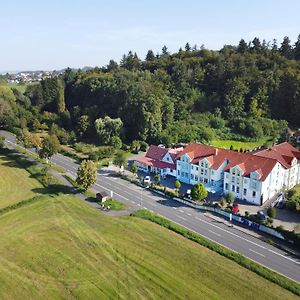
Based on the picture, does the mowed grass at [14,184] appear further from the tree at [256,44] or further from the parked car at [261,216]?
the tree at [256,44]

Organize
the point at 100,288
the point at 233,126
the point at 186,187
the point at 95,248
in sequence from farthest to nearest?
the point at 233,126, the point at 186,187, the point at 95,248, the point at 100,288

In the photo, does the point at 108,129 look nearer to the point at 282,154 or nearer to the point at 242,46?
the point at 282,154

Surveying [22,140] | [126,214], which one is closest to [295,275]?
[126,214]

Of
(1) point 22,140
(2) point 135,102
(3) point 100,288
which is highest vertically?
(2) point 135,102

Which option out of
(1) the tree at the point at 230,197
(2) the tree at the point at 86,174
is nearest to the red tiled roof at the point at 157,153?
(2) the tree at the point at 86,174

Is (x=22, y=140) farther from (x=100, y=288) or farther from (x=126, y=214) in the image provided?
(x=100, y=288)

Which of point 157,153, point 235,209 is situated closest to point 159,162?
point 157,153

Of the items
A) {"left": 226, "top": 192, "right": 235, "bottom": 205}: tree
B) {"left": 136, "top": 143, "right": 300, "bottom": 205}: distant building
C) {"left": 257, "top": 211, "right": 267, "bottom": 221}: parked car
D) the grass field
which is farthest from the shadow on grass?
{"left": 257, "top": 211, "right": 267, "bottom": 221}: parked car

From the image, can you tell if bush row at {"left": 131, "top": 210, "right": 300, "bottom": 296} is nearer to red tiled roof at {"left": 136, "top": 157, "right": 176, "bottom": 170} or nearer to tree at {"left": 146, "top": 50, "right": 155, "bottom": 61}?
red tiled roof at {"left": 136, "top": 157, "right": 176, "bottom": 170}
